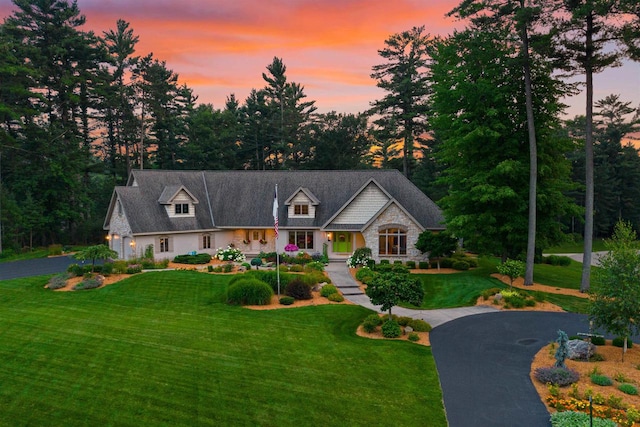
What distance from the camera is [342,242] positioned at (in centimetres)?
3606

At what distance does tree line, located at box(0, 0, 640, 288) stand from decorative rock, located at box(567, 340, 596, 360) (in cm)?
1201

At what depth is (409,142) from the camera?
57812 millimetres

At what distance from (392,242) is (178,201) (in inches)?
806

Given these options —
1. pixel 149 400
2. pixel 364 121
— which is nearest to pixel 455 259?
pixel 149 400

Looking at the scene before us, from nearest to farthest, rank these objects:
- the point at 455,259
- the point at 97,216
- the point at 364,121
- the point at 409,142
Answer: the point at 455,259
the point at 97,216
the point at 409,142
the point at 364,121

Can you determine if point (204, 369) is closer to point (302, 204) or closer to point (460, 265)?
point (460, 265)

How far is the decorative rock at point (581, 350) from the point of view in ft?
45.9

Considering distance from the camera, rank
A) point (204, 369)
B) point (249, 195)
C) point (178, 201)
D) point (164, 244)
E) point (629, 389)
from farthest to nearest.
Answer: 1. point (249, 195)
2. point (178, 201)
3. point (164, 244)
4. point (204, 369)
5. point (629, 389)

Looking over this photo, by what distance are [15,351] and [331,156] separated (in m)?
50.5

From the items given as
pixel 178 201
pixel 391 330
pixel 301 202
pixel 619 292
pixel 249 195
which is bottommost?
pixel 391 330

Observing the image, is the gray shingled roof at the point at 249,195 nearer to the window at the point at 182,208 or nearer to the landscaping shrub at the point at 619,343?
the window at the point at 182,208

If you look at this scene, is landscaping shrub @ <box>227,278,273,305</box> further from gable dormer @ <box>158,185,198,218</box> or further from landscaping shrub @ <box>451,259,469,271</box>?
landscaping shrub @ <box>451,259,469,271</box>

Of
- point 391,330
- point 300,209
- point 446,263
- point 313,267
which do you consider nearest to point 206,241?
point 300,209

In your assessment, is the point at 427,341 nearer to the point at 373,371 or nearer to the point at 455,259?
the point at 373,371
